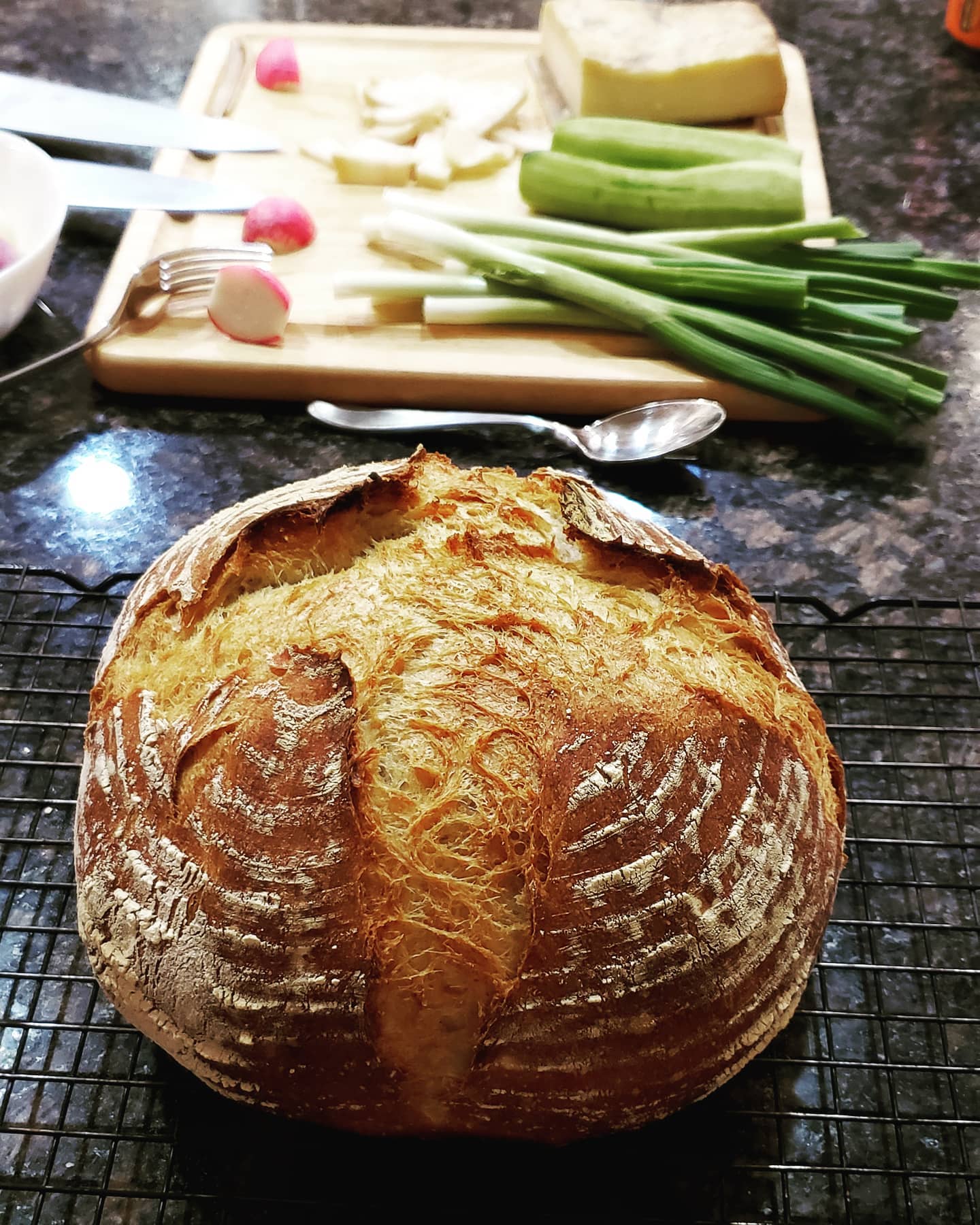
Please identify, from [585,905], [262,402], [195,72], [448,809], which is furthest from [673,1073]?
[195,72]

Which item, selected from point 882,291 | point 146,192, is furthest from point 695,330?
point 146,192

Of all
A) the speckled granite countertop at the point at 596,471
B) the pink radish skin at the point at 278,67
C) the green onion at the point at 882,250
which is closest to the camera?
the speckled granite countertop at the point at 596,471

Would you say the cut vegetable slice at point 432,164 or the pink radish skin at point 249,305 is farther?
the cut vegetable slice at point 432,164

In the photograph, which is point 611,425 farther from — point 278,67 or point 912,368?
point 278,67

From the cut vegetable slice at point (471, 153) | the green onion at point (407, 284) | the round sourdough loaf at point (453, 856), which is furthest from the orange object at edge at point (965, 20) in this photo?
the round sourdough loaf at point (453, 856)

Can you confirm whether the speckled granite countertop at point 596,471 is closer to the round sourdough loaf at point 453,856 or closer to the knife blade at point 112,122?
the knife blade at point 112,122

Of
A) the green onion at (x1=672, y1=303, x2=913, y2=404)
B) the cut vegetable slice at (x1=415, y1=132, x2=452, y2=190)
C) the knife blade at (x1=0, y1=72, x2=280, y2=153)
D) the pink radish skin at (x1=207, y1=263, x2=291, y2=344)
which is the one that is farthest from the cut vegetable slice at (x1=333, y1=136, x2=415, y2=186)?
the green onion at (x1=672, y1=303, x2=913, y2=404)
